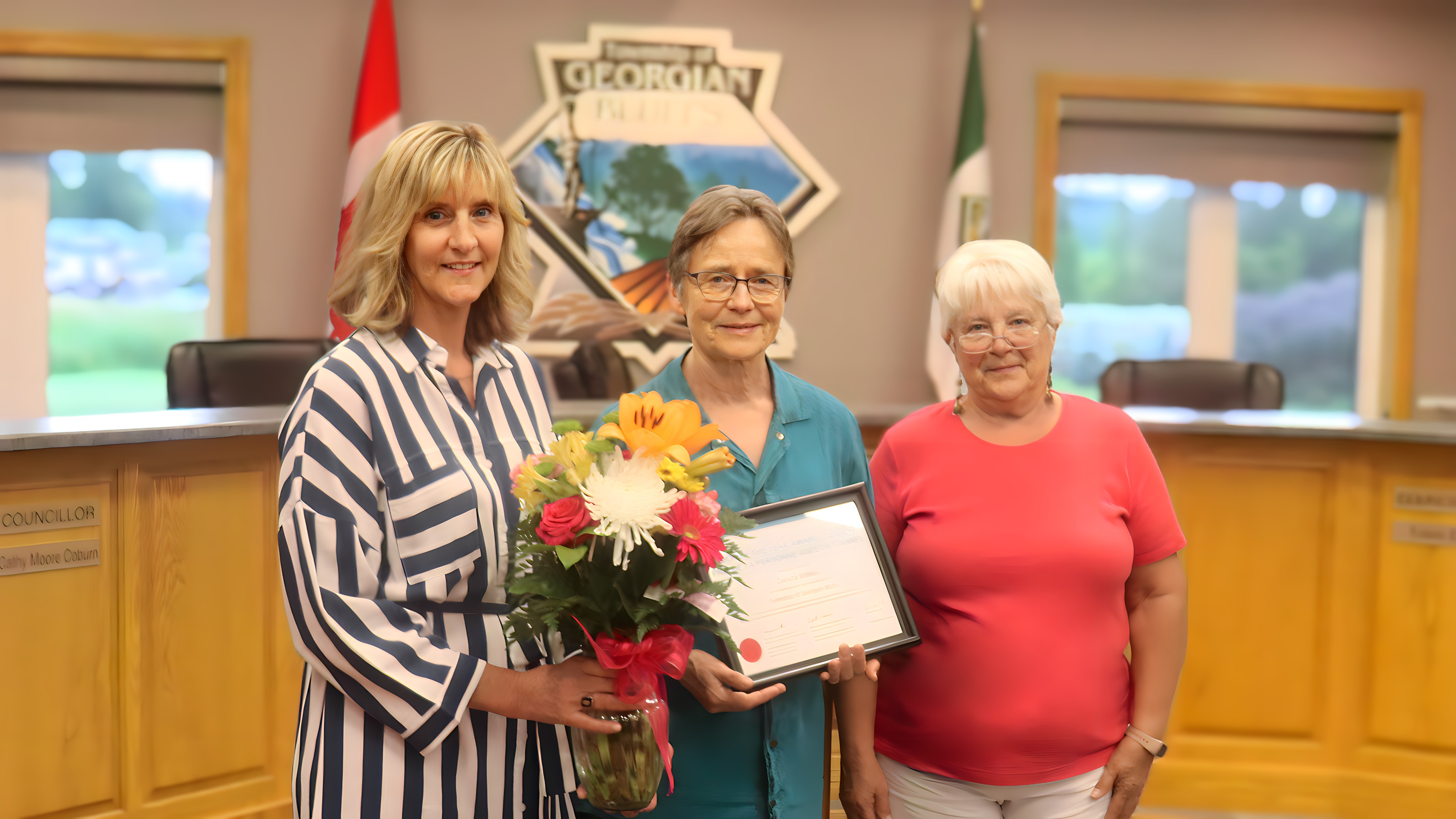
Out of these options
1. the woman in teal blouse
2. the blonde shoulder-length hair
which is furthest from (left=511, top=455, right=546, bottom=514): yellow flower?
the woman in teal blouse

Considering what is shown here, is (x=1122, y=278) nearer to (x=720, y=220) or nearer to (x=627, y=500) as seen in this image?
(x=720, y=220)

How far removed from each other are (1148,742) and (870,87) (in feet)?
13.7

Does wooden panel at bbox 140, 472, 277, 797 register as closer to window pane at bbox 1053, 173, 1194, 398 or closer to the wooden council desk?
the wooden council desk

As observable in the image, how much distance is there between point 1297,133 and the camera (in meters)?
5.46

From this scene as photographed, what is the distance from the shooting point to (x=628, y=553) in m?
1.20

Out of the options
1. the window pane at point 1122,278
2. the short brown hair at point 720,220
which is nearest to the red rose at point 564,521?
the short brown hair at point 720,220

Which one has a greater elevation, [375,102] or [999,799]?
[375,102]

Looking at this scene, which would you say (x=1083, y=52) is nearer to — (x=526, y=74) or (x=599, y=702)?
(x=526, y=74)

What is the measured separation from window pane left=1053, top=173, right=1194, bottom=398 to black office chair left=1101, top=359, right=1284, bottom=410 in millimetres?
1512

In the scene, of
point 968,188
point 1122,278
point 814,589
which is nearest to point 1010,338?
point 814,589

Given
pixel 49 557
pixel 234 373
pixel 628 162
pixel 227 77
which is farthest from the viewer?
pixel 628 162

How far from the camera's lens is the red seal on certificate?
4.87 ft

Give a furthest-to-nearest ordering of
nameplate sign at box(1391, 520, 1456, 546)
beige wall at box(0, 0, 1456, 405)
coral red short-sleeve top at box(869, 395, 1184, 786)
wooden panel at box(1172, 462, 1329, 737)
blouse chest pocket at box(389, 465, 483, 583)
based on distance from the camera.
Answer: beige wall at box(0, 0, 1456, 405), wooden panel at box(1172, 462, 1329, 737), nameplate sign at box(1391, 520, 1456, 546), coral red short-sleeve top at box(869, 395, 1184, 786), blouse chest pocket at box(389, 465, 483, 583)

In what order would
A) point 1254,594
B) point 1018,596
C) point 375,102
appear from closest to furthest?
1. point 1018,596
2. point 1254,594
3. point 375,102
